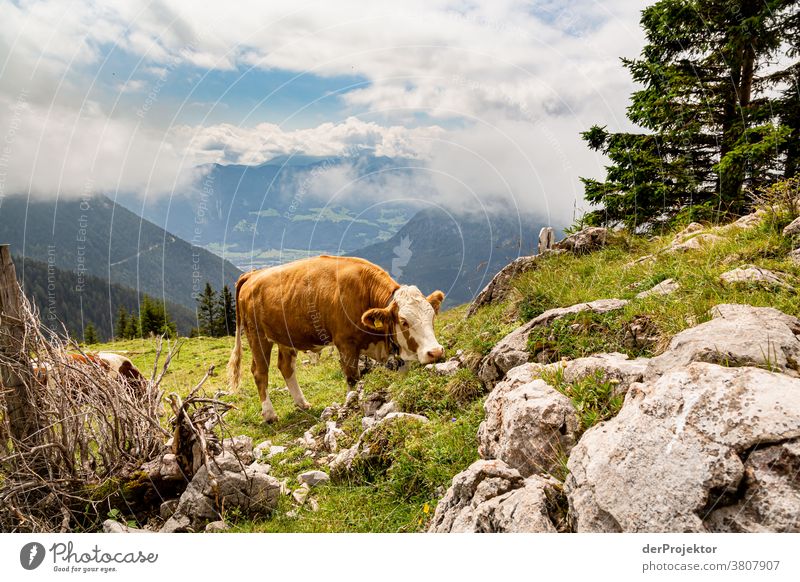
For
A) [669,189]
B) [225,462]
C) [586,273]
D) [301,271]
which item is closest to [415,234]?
[301,271]

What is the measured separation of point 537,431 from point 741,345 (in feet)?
5.46

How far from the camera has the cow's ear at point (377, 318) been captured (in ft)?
28.1

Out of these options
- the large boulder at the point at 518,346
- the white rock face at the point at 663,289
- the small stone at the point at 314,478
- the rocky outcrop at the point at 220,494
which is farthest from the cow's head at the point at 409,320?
the rocky outcrop at the point at 220,494

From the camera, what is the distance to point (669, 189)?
13461 millimetres

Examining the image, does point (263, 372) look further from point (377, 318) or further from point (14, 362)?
point (14, 362)

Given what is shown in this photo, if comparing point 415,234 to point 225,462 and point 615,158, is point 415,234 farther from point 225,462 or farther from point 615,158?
point 615,158

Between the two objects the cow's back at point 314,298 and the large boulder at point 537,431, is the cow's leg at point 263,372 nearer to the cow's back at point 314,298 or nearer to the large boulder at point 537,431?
the cow's back at point 314,298

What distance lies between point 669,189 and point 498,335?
9.36 meters

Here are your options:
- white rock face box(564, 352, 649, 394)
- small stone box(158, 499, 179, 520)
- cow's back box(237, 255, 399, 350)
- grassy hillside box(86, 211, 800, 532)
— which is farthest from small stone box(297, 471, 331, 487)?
cow's back box(237, 255, 399, 350)

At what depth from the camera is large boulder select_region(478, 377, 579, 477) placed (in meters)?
3.87

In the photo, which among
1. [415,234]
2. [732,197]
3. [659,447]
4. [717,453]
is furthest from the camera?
[732,197]

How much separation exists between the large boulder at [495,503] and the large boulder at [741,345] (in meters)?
1.39

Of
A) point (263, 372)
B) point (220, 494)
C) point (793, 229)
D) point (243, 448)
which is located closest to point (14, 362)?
point (220, 494)

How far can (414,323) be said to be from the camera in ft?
28.2
